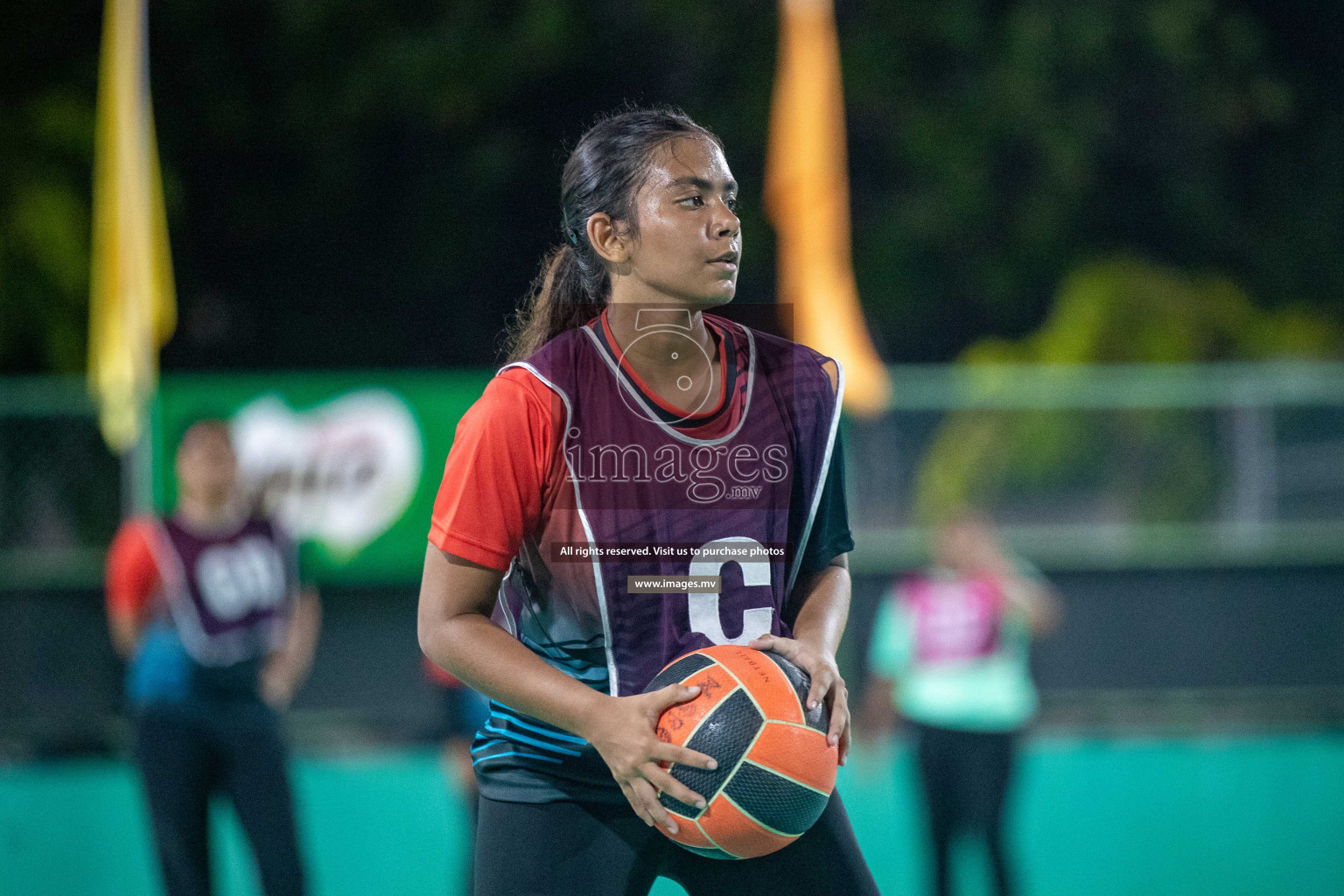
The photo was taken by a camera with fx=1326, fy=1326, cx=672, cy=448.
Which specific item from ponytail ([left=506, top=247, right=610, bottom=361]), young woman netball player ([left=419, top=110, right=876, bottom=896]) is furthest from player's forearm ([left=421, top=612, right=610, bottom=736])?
ponytail ([left=506, top=247, right=610, bottom=361])

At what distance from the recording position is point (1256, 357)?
593 inches

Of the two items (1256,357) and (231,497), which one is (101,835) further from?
(1256,357)

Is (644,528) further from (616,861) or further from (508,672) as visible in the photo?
(616,861)

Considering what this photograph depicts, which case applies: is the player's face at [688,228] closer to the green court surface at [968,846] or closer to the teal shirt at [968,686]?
the teal shirt at [968,686]

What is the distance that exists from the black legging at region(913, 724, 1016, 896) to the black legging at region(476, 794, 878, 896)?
2.86 m

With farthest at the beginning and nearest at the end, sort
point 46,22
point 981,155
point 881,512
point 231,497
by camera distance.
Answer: point 981,155, point 46,22, point 881,512, point 231,497

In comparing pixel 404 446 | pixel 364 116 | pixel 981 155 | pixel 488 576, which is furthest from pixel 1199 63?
pixel 488 576

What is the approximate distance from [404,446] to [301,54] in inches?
327

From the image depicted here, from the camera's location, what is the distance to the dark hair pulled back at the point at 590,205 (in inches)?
82.1

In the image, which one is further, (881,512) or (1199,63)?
(1199,63)

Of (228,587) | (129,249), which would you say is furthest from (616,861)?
(129,249)

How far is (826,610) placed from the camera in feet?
7.03

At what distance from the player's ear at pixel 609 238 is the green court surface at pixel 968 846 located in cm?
341

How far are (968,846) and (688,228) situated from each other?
4.28 m
